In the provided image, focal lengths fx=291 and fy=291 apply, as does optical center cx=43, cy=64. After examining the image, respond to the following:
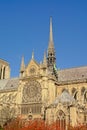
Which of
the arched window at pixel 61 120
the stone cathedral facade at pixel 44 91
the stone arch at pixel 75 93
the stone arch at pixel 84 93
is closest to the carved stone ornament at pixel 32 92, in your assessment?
the stone cathedral facade at pixel 44 91

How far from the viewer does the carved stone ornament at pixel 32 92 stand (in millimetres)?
66425

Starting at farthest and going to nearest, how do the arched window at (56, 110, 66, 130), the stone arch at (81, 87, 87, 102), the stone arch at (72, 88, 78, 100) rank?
the stone arch at (72, 88, 78, 100) < the stone arch at (81, 87, 87, 102) < the arched window at (56, 110, 66, 130)

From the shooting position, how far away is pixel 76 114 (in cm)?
5566

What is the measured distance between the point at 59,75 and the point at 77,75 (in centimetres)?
526

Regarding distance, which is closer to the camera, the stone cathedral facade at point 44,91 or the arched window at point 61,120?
the arched window at point 61,120

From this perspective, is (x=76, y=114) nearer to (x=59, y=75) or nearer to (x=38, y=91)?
(x=38, y=91)

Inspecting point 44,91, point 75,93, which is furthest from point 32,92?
point 75,93

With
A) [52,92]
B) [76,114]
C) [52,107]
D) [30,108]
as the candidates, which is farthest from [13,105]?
[76,114]

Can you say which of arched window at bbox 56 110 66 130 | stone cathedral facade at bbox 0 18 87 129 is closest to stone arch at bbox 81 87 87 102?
stone cathedral facade at bbox 0 18 87 129

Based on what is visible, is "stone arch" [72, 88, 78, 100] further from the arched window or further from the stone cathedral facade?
the arched window

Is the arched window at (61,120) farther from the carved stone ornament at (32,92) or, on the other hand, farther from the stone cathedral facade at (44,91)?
the carved stone ornament at (32,92)

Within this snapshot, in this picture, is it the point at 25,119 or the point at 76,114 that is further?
the point at 25,119

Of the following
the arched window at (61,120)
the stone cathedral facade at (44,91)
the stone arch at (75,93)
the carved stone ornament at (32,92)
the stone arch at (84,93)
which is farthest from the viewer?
the stone arch at (75,93)

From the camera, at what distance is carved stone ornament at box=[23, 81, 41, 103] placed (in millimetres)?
66425
